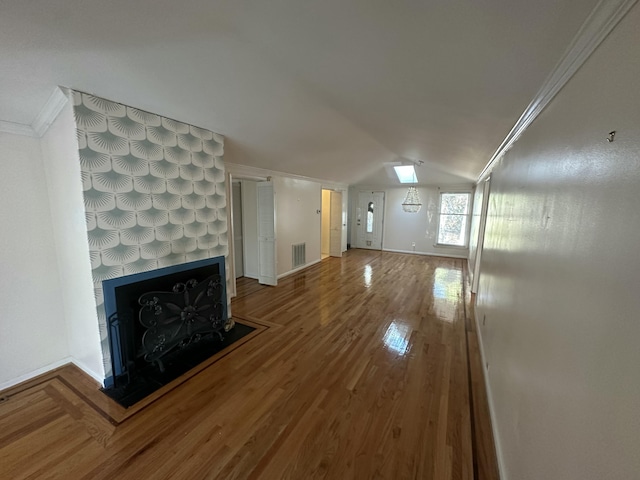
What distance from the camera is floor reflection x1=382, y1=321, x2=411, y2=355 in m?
2.81

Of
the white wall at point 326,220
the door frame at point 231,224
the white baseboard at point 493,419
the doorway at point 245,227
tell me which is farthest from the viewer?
the white wall at point 326,220

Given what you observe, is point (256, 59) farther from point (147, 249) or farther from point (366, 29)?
point (147, 249)

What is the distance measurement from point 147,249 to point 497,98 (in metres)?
3.06

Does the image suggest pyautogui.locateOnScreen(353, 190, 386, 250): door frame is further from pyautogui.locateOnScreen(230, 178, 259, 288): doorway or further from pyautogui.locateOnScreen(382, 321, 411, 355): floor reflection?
pyautogui.locateOnScreen(382, 321, 411, 355): floor reflection

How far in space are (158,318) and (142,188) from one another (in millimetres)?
1204

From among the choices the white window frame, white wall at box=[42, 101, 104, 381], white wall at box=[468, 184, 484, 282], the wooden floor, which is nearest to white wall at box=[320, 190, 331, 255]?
the white window frame

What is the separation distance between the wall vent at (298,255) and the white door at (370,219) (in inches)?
133

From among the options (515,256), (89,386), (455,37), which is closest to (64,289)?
(89,386)

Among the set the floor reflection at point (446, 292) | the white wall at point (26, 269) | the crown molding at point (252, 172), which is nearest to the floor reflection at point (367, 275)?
the floor reflection at point (446, 292)

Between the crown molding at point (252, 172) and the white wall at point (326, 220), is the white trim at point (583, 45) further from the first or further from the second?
the white wall at point (326, 220)

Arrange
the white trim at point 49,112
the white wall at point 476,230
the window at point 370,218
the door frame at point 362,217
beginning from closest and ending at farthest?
the white trim at point 49,112
the white wall at point 476,230
the door frame at point 362,217
the window at point 370,218

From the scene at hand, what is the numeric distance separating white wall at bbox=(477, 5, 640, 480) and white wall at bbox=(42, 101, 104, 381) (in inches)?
117

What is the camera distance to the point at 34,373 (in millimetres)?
2336

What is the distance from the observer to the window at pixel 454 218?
7367mm
